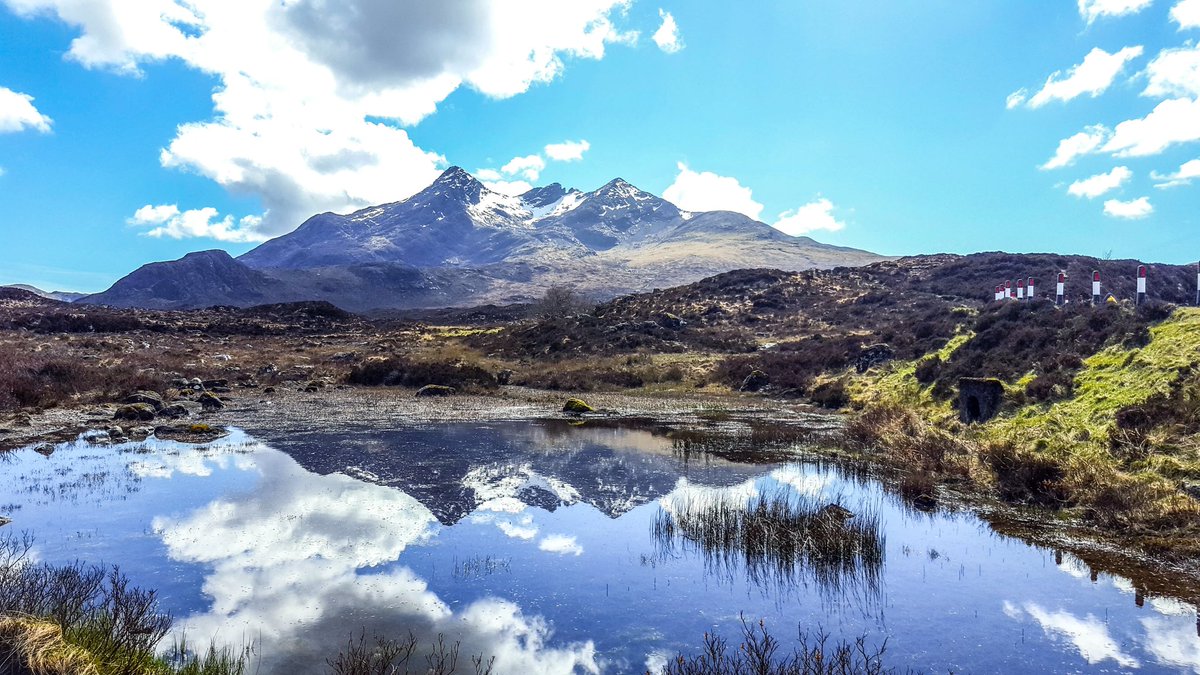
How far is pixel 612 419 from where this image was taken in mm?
29984

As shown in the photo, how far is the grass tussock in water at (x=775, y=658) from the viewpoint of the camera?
712 cm

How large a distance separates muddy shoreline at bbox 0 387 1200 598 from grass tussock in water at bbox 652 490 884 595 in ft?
10.9

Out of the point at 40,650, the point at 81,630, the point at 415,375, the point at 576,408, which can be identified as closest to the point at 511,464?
the point at 576,408

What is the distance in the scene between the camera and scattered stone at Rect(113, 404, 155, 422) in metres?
25.4

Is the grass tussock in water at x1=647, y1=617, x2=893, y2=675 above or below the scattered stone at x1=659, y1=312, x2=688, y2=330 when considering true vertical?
below

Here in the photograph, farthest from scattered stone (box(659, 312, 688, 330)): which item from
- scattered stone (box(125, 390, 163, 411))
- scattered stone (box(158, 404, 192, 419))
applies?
scattered stone (box(125, 390, 163, 411))

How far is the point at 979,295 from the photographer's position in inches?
2724

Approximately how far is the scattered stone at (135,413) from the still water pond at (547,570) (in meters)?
→ 7.22

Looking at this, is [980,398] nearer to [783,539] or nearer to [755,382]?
[783,539]

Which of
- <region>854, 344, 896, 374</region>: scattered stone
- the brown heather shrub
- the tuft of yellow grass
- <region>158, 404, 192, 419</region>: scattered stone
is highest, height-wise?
<region>854, 344, 896, 374</region>: scattered stone

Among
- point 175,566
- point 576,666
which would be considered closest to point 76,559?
point 175,566

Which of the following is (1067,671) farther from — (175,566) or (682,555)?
(175,566)

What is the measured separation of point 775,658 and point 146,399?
28617 mm

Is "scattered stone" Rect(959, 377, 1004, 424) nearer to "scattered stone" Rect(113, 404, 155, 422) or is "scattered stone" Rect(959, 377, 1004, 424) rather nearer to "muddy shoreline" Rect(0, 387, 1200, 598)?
"muddy shoreline" Rect(0, 387, 1200, 598)
